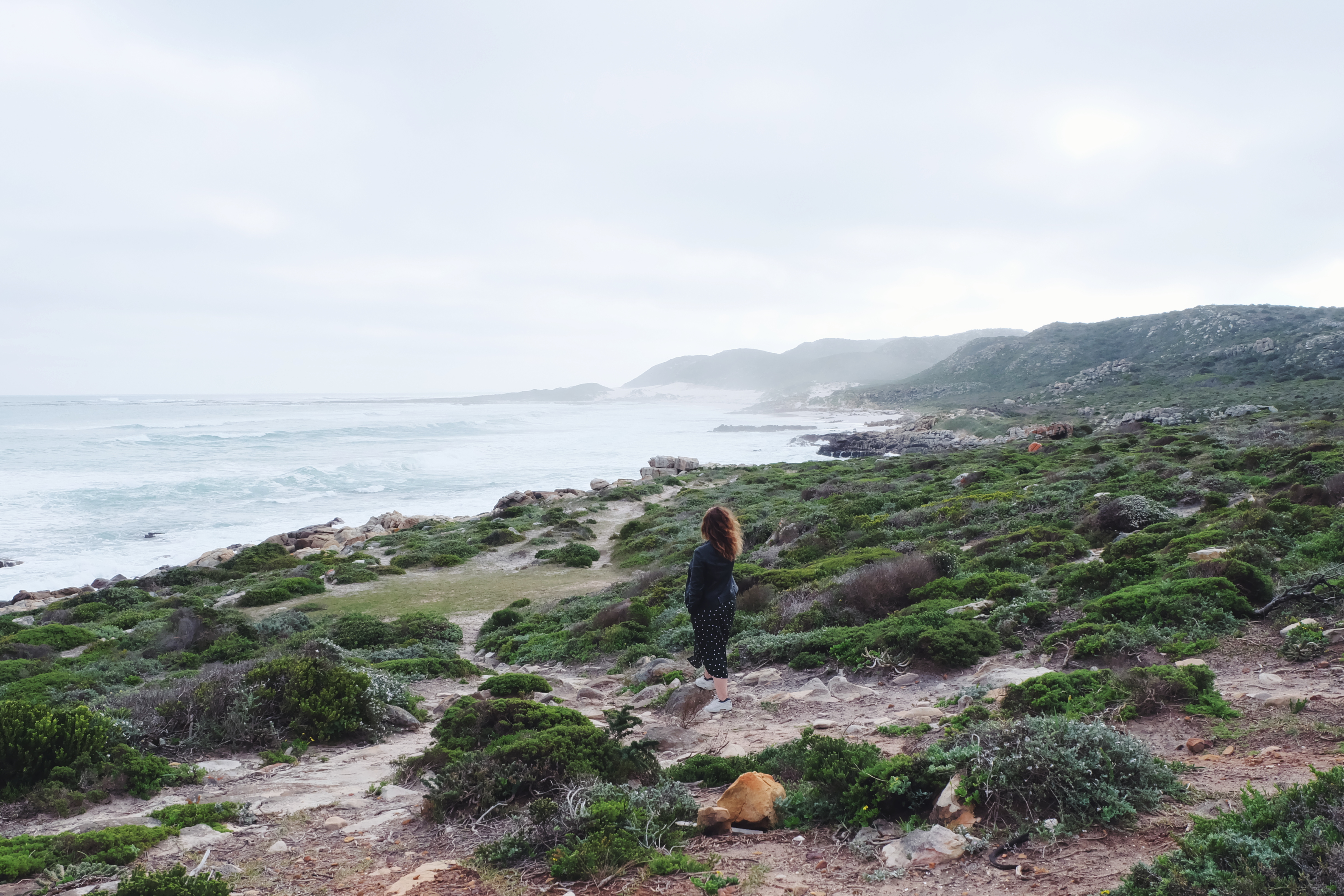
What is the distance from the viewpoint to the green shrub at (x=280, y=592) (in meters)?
17.3

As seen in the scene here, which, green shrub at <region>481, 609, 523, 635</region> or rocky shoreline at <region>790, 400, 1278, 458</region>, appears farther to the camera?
rocky shoreline at <region>790, 400, 1278, 458</region>

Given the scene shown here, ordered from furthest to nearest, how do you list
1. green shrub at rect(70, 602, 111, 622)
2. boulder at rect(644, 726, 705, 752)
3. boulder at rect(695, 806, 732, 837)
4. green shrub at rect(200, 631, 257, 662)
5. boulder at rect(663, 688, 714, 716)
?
1. green shrub at rect(70, 602, 111, 622)
2. green shrub at rect(200, 631, 257, 662)
3. boulder at rect(663, 688, 714, 716)
4. boulder at rect(644, 726, 705, 752)
5. boulder at rect(695, 806, 732, 837)

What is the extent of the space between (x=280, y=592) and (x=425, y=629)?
7.15 metres

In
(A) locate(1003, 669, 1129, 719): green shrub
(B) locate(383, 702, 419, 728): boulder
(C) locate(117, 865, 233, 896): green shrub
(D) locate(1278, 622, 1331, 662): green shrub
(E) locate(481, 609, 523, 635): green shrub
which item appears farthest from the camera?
(E) locate(481, 609, 523, 635): green shrub

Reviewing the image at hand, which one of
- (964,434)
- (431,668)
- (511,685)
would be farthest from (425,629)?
(964,434)

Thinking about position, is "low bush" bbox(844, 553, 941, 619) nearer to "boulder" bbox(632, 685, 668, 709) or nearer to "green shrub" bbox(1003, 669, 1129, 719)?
"boulder" bbox(632, 685, 668, 709)

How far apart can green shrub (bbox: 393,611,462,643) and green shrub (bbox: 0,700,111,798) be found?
6900 millimetres

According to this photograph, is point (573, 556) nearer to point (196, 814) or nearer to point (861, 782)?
point (196, 814)

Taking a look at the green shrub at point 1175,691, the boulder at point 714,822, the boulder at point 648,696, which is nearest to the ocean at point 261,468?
the boulder at point 648,696

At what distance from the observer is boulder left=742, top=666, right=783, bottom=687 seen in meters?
7.75

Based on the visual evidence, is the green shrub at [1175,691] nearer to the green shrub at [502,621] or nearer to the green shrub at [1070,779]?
the green shrub at [1070,779]

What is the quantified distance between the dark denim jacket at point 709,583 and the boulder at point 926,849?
322 cm

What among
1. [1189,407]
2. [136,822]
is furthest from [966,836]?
[1189,407]

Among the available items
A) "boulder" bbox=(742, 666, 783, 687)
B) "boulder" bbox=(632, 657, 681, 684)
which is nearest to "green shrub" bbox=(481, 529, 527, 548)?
"boulder" bbox=(632, 657, 681, 684)
